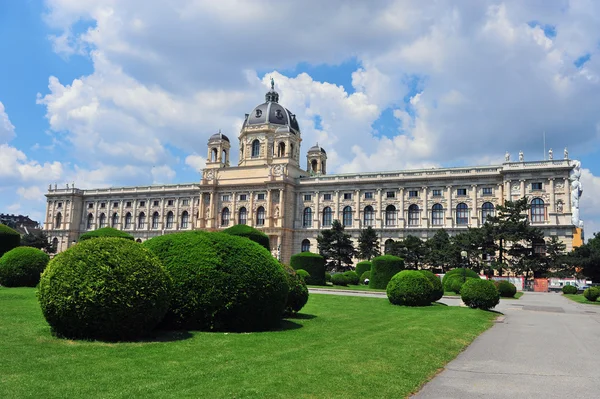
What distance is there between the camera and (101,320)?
10312mm

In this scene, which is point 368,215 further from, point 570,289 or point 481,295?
point 481,295

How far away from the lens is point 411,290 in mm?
23812

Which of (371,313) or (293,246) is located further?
(293,246)

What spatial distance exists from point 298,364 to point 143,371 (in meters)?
2.77

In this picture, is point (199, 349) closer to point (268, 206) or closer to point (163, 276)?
point (163, 276)

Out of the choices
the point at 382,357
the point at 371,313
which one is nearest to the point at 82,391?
the point at 382,357

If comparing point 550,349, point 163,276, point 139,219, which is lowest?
point 550,349

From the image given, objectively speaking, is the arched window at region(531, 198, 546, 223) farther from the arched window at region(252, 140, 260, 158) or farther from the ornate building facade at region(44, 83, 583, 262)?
the arched window at region(252, 140, 260, 158)

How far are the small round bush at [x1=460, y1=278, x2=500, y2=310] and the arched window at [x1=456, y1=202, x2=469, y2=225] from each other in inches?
1838

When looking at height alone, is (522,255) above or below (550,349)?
above

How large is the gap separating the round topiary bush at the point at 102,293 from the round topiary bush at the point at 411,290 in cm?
1545

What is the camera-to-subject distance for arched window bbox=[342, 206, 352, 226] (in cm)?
7544

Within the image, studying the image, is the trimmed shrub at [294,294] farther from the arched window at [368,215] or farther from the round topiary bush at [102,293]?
the arched window at [368,215]

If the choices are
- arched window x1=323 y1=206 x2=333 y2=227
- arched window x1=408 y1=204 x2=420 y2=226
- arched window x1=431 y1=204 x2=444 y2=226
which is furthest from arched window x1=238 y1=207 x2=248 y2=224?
arched window x1=431 y1=204 x2=444 y2=226
